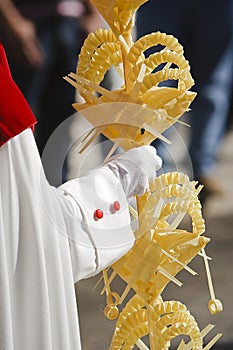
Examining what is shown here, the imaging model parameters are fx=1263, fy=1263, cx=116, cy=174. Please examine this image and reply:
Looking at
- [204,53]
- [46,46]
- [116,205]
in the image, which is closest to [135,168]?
[116,205]

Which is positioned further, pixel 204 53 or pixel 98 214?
pixel 204 53

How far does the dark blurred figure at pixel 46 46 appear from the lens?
565cm

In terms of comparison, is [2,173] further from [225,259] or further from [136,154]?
[225,259]

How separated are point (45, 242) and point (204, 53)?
4.35 meters

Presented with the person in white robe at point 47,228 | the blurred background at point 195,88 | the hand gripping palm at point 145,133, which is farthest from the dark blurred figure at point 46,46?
the person in white robe at point 47,228

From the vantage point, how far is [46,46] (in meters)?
5.87

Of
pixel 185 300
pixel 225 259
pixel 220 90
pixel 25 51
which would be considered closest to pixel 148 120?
pixel 185 300

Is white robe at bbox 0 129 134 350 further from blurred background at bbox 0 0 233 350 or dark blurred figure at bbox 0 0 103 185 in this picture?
dark blurred figure at bbox 0 0 103 185

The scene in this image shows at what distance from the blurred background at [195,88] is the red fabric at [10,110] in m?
2.41

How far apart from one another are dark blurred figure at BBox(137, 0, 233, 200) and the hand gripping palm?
376 centimetres

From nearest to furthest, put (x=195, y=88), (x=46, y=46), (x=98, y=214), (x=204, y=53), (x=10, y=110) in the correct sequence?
(x=10, y=110) < (x=98, y=214) < (x=46, y=46) < (x=195, y=88) < (x=204, y=53)

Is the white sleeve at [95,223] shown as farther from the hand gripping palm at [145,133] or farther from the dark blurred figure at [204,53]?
the dark blurred figure at [204,53]

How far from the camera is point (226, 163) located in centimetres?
693

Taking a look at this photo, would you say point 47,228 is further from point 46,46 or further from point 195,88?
point 195,88
